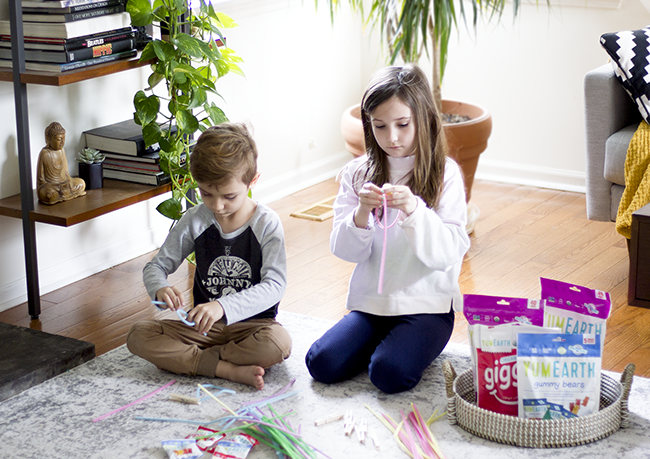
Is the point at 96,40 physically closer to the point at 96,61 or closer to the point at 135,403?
the point at 96,61

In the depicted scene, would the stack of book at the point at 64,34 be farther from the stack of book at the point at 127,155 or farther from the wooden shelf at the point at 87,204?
the wooden shelf at the point at 87,204

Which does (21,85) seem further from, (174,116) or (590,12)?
(590,12)

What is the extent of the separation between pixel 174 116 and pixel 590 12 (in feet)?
6.06

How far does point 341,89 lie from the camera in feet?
12.3

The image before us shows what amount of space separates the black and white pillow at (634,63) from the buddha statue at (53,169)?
1721 mm

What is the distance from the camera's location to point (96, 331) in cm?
219

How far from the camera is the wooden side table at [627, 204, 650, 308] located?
194 centimetres

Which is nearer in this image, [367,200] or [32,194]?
[367,200]

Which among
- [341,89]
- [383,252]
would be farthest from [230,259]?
[341,89]

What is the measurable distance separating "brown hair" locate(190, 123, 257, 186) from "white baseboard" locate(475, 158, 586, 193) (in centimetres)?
199

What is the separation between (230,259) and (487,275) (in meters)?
0.99

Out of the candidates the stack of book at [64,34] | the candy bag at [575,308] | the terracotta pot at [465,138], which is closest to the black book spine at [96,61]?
the stack of book at [64,34]

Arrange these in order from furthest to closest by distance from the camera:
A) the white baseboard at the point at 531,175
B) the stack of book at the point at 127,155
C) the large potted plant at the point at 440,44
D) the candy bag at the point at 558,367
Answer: the white baseboard at the point at 531,175
the large potted plant at the point at 440,44
the stack of book at the point at 127,155
the candy bag at the point at 558,367

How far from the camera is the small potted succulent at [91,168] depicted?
2.37 meters
